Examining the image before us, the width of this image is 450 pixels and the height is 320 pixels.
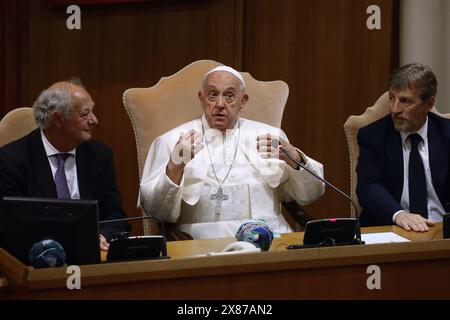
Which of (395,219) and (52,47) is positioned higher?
(52,47)

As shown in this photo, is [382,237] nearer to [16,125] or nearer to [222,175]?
[222,175]

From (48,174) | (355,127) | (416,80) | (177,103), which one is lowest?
(48,174)

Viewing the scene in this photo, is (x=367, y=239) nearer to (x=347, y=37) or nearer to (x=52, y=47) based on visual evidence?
(x=347, y=37)

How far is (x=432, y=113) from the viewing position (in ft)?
14.7

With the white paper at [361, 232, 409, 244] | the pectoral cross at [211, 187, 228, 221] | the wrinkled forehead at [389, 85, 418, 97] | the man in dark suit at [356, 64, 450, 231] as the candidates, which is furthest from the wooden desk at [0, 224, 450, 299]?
the wrinkled forehead at [389, 85, 418, 97]

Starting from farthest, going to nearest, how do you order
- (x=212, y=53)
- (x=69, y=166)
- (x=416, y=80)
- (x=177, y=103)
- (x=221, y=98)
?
(x=212, y=53), (x=177, y=103), (x=416, y=80), (x=221, y=98), (x=69, y=166)

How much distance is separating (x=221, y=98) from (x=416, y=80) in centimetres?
92

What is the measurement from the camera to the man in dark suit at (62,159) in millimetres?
3834

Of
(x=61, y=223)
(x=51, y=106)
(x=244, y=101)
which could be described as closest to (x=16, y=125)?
(x=51, y=106)

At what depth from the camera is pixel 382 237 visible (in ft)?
11.9

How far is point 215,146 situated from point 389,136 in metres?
0.83

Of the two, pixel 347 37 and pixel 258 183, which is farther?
pixel 347 37
